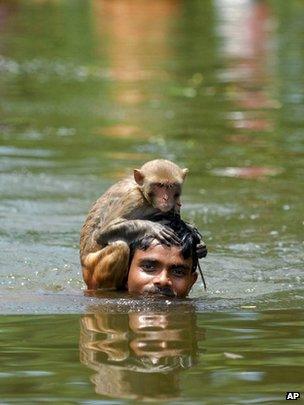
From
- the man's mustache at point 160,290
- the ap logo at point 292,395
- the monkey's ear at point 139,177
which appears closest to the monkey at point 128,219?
the monkey's ear at point 139,177

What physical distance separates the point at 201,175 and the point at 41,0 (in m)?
31.3

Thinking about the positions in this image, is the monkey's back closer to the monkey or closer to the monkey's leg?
the monkey

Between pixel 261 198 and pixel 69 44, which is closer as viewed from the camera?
pixel 261 198

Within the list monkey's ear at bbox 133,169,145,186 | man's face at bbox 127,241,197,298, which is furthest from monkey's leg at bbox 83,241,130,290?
monkey's ear at bbox 133,169,145,186

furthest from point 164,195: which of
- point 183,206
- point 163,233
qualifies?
point 183,206

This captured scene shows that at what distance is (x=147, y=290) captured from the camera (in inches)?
319

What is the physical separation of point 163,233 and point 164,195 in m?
0.36

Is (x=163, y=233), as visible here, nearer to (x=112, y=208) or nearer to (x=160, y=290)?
(x=160, y=290)

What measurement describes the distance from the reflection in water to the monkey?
14.1 inches

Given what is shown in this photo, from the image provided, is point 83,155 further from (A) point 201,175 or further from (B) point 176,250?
(B) point 176,250

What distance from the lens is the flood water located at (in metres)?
6.61

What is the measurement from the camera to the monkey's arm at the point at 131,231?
814cm

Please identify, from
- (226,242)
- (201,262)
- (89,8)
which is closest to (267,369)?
(201,262)

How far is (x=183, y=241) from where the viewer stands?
8.17 m
